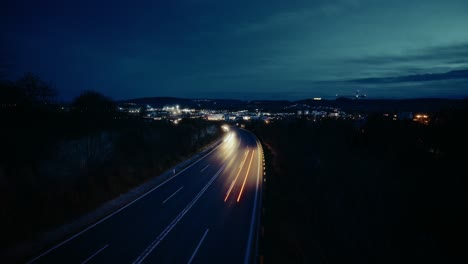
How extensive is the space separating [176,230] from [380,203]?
1377 cm

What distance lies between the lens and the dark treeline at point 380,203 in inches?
480

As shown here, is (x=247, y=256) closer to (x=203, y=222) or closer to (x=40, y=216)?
(x=203, y=222)

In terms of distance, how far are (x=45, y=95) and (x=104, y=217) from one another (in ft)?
44.2

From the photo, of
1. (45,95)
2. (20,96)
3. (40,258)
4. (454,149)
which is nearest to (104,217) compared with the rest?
(40,258)

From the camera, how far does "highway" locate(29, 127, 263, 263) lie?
10297mm

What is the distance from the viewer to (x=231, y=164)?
99.3ft

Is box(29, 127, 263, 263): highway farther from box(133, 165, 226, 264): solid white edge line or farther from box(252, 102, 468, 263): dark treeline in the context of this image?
box(252, 102, 468, 263): dark treeline

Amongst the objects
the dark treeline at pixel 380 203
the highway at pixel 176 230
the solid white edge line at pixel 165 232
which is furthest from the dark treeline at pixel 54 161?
the dark treeline at pixel 380 203

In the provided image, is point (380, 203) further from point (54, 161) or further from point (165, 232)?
point (54, 161)

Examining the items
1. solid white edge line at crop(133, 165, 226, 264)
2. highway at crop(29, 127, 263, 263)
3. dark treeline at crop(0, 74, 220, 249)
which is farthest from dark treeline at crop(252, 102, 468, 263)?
dark treeline at crop(0, 74, 220, 249)

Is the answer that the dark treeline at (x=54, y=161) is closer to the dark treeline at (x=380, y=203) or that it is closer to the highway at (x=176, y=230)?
the highway at (x=176, y=230)

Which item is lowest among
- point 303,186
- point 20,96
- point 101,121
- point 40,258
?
point 303,186

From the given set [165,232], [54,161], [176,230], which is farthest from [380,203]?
[54,161]

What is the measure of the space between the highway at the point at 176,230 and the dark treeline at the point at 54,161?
7.23 feet
